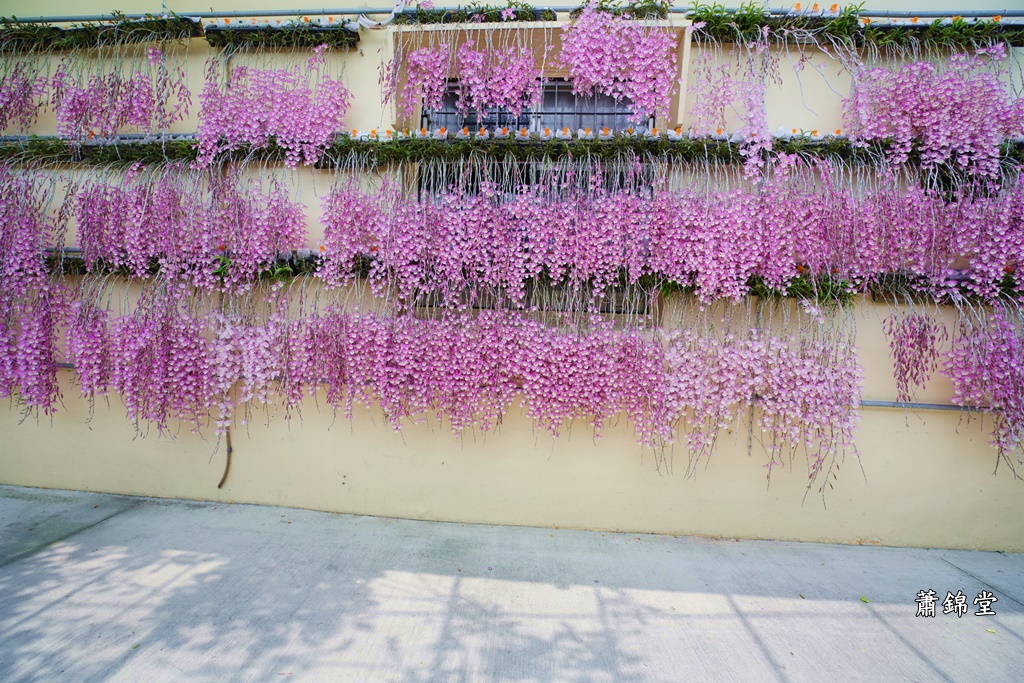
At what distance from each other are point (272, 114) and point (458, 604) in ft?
11.9

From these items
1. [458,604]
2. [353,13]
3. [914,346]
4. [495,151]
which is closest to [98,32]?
[353,13]

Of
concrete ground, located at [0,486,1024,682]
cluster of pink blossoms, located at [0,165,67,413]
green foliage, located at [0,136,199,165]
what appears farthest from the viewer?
green foliage, located at [0,136,199,165]

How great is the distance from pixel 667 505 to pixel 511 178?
2.72m

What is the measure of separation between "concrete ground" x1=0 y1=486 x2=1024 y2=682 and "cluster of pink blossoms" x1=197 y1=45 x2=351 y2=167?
279 cm

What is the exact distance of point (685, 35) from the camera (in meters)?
3.39

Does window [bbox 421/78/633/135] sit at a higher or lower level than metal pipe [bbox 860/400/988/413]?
higher

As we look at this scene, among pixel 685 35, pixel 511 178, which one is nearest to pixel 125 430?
pixel 511 178

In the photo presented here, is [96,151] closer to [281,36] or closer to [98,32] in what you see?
[98,32]

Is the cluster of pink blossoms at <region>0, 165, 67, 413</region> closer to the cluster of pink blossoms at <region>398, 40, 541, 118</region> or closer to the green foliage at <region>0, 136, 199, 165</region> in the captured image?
the green foliage at <region>0, 136, 199, 165</region>

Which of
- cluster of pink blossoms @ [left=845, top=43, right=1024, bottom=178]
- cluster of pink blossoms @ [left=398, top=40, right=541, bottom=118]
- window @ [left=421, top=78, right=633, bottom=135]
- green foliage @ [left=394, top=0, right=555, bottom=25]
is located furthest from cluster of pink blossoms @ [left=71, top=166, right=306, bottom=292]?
cluster of pink blossoms @ [left=845, top=43, right=1024, bottom=178]

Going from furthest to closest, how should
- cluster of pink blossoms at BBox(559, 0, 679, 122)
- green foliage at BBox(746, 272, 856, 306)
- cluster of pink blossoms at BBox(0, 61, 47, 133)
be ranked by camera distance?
cluster of pink blossoms at BBox(0, 61, 47, 133) < cluster of pink blossoms at BBox(559, 0, 679, 122) < green foliage at BBox(746, 272, 856, 306)

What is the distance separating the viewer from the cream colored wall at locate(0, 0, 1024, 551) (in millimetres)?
3447

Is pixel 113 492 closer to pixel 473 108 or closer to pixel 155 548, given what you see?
pixel 155 548

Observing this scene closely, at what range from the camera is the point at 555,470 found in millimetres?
3621
